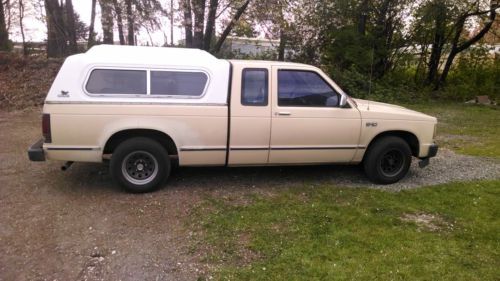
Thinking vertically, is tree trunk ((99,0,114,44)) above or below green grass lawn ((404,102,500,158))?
above

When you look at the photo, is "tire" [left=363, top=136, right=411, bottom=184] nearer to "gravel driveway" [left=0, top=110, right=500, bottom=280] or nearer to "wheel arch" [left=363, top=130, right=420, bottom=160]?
"wheel arch" [left=363, top=130, right=420, bottom=160]

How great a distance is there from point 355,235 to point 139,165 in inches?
113

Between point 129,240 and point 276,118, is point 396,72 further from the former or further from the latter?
point 129,240

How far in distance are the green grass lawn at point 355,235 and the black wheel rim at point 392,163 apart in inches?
18.1

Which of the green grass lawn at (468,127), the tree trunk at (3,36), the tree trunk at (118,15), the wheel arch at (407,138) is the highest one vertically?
the tree trunk at (118,15)

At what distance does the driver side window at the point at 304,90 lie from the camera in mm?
5844

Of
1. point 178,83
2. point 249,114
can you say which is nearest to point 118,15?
point 178,83

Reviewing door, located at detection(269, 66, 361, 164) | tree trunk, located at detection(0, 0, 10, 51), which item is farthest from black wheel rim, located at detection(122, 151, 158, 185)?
tree trunk, located at detection(0, 0, 10, 51)

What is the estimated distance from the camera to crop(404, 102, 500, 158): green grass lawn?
347 inches

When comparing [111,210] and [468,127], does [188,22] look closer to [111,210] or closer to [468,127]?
[468,127]

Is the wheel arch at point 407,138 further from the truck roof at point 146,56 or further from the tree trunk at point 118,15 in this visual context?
the tree trunk at point 118,15

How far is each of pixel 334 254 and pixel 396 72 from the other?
1490 centimetres

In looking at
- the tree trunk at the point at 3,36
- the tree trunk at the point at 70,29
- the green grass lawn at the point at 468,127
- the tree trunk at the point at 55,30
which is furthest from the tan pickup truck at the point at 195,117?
the tree trunk at the point at 3,36

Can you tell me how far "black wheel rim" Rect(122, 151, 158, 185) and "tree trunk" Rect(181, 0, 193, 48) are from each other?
10.5 meters
